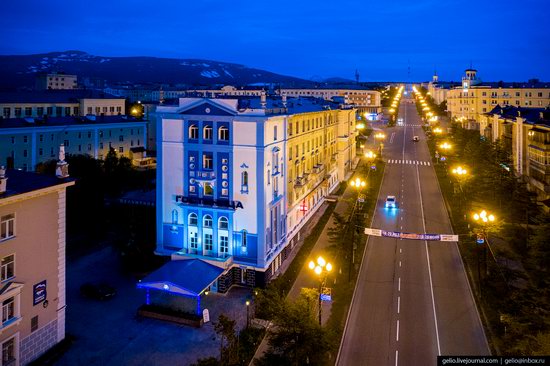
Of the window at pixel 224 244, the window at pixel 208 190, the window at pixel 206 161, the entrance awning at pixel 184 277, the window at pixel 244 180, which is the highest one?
the window at pixel 206 161

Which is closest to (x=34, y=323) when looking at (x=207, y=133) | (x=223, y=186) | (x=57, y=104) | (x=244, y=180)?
(x=223, y=186)

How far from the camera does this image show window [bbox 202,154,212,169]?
34688 millimetres

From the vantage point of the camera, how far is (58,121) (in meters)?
68.7

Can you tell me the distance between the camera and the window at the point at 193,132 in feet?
114

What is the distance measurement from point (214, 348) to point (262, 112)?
1601 centimetres

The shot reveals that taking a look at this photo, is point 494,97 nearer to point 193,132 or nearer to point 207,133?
point 207,133

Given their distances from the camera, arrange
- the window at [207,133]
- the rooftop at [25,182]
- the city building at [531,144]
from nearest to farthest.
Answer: the rooftop at [25,182]
the window at [207,133]
the city building at [531,144]

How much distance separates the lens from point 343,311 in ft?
99.9

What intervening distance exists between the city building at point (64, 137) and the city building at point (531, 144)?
59081 mm

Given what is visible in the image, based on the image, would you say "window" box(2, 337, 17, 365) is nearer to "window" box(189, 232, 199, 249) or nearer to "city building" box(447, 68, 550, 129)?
"window" box(189, 232, 199, 249)

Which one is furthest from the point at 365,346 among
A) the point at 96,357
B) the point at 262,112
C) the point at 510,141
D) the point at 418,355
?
the point at 510,141

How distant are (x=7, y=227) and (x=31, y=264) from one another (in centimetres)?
251

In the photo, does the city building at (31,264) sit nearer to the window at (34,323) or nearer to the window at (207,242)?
the window at (34,323)

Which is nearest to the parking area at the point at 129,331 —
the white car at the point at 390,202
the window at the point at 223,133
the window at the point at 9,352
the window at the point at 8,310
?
the window at the point at 9,352
